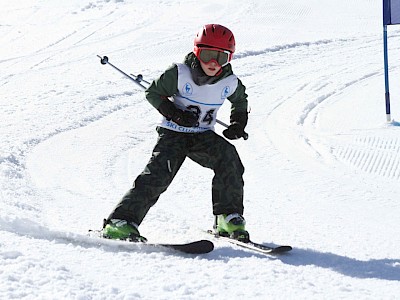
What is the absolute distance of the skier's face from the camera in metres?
4.13

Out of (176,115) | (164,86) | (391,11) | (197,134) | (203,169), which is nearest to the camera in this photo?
(176,115)

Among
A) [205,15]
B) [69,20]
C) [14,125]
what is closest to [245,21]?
[205,15]

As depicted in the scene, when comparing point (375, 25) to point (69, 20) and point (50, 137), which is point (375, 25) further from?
point (50, 137)

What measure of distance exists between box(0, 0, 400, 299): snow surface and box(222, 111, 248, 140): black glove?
1.95 feet

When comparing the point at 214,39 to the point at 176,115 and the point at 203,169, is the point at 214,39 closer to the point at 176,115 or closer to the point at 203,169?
the point at 176,115

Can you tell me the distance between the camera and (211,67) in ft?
13.6

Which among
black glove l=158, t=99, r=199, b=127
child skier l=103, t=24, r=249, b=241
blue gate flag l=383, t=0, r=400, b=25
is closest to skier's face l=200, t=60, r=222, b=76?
child skier l=103, t=24, r=249, b=241

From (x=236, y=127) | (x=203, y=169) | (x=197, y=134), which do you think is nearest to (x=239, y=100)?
(x=236, y=127)

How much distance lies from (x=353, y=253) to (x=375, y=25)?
1155 cm

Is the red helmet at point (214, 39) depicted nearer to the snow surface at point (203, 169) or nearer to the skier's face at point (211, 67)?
the skier's face at point (211, 67)

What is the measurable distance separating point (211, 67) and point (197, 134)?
0.41m

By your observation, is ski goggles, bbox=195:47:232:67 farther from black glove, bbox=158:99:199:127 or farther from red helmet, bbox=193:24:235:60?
black glove, bbox=158:99:199:127

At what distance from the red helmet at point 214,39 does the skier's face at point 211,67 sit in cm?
9

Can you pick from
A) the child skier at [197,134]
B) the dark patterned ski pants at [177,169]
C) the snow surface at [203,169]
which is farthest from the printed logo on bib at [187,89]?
the snow surface at [203,169]
